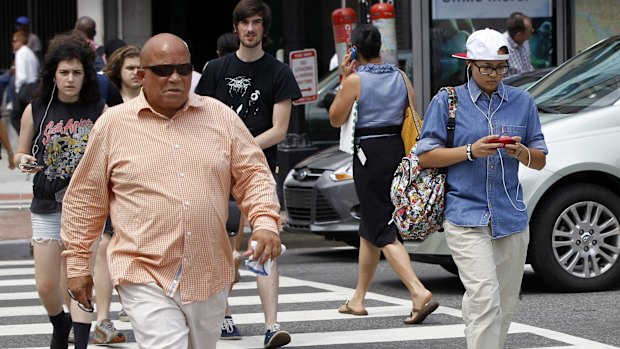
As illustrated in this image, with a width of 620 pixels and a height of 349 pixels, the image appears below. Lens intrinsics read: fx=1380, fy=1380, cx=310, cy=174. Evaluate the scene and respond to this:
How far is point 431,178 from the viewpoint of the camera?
21.5 ft

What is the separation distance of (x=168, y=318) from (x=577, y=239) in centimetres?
533

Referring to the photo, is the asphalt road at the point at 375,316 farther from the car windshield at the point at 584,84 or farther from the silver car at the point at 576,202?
the car windshield at the point at 584,84

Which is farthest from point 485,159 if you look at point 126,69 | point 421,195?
point 126,69

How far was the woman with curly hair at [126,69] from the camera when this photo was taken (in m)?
8.88

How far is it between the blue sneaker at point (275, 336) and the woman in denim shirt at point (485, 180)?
1807 mm

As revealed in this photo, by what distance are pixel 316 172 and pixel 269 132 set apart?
12.4 ft

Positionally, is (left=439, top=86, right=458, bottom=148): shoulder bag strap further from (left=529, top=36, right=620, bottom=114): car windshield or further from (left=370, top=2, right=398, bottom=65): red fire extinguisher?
(left=370, top=2, right=398, bottom=65): red fire extinguisher

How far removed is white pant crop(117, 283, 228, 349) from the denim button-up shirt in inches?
66.6

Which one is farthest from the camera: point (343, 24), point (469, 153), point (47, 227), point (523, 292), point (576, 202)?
point (343, 24)

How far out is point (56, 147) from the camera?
7480mm

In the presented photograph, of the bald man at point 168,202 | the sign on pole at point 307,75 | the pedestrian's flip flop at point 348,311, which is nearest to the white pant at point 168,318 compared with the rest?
the bald man at point 168,202

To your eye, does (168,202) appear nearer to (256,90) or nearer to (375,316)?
(256,90)

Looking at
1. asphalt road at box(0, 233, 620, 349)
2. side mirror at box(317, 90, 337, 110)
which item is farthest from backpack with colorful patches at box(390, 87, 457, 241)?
side mirror at box(317, 90, 337, 110)

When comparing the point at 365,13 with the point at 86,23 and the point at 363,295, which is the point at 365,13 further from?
the point at 363,295
